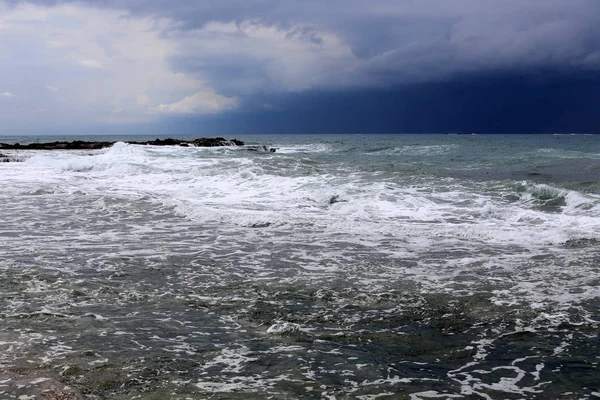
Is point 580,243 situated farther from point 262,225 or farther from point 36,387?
point 36,387

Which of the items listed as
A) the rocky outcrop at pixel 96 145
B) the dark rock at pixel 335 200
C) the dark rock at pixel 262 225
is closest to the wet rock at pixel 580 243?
the dark rock at pixel 262 225

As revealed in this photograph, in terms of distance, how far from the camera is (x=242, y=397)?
3.76m

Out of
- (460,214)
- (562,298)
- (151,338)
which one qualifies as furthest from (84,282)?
(460,214)

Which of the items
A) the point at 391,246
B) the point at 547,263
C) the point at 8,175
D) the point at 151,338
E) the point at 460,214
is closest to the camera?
the point at 151,338

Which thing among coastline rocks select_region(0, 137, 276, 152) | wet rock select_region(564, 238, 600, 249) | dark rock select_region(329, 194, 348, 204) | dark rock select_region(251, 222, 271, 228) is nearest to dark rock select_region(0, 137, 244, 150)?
coastline rocks select_region(0, 137, 276, 152)

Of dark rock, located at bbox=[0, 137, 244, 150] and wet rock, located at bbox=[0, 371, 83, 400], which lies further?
dark rock, located at bbox=[0, 137, 244, 150]

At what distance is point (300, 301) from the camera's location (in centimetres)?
602

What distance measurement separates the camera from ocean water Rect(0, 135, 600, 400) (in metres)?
4.06

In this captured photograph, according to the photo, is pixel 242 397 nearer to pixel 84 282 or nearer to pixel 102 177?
pixel 84 282

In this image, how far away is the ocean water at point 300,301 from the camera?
4062mm

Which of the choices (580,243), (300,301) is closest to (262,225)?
(300,301)

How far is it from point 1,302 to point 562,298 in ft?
20.4

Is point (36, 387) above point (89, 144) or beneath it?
beneath

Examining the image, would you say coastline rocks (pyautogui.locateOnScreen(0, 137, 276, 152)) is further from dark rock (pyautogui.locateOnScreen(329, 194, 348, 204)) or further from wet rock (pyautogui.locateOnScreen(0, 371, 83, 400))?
wet rock (pyautogui.locateOnScreen(0, 371, 83, 400))
